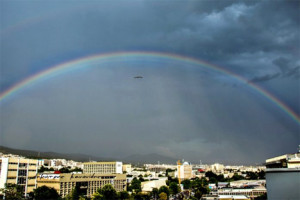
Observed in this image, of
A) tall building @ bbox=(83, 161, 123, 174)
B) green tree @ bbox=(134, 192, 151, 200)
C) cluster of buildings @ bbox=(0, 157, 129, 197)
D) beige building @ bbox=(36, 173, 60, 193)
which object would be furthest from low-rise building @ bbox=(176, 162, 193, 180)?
beige building @ bbox=(36, 173, 60, 193)

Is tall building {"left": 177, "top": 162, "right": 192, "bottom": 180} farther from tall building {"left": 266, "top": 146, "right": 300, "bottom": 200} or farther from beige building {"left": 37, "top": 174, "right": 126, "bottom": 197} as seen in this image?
tall building {"left": 266, "top": 146, "right": 300, "bottom": 200}

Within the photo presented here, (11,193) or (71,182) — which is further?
(71,182)

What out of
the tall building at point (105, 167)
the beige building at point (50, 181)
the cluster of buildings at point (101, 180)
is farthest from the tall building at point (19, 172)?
the tall building at point (105, 167)

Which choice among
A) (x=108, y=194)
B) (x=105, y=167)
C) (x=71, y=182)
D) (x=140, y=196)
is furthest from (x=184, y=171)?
(x=108, y=194)

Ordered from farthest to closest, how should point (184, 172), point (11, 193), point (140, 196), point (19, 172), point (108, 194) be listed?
point (184, 172) → point (140, 196) → point (19, 172) → point (108, 194) → point (11, 193)


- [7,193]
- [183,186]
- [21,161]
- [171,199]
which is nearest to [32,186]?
[21,161]

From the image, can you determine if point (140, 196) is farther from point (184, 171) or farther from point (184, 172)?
point (184, 171)

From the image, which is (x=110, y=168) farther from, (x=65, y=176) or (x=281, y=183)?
(x=281, y=183)
